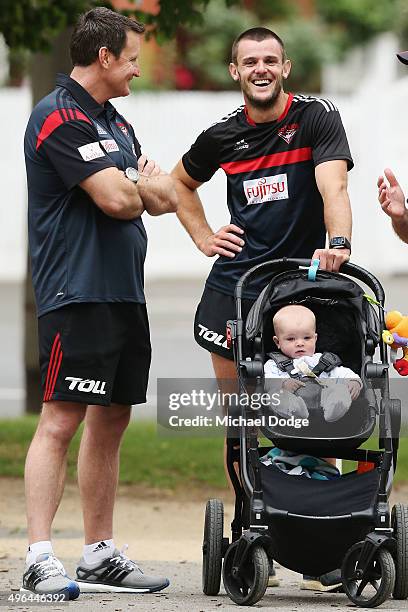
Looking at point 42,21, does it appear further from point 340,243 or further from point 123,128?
point 340,243

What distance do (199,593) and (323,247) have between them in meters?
1.56

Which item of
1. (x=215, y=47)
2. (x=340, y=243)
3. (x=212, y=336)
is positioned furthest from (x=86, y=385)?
(x=215, y=47)

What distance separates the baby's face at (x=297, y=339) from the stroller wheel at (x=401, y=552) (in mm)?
706

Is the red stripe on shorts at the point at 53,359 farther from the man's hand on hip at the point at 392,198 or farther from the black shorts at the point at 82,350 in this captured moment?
the man's hand on hip at the point at 392,198

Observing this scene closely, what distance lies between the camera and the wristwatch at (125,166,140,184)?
5851 mm

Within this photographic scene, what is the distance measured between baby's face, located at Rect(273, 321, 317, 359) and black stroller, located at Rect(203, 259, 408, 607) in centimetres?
10

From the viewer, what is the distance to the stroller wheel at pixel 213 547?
5.80 meters

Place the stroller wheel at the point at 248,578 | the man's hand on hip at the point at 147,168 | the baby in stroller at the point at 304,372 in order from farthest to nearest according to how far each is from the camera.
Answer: the man's hand on hip at the point at 147,168, the baby in stroller at the point at 304,372, the stroller wheel at the point at 248,578

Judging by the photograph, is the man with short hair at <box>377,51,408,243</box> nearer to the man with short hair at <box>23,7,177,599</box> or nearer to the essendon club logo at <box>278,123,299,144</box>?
the essendon club logo at <box>278,123,299,144</box>

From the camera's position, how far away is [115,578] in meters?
6.17

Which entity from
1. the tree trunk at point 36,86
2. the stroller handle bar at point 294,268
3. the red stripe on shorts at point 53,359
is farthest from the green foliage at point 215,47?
the red stripe on shorts at point 53,359

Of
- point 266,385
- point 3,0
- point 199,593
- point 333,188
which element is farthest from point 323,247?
point 3,0

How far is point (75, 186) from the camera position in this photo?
5.79 m

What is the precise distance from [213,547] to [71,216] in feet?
4.68
